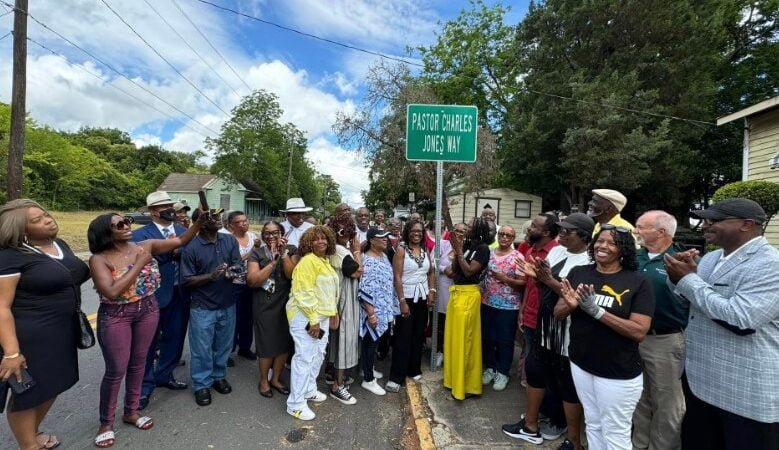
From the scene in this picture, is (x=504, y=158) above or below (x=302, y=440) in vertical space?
above

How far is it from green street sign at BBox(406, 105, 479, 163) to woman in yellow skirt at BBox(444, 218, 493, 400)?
81cm

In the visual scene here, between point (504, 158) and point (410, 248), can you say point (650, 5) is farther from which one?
point (410, 248)

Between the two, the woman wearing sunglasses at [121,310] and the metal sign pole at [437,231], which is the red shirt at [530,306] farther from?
the woman wearing sunglasses at [121,310]

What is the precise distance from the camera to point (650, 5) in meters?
15.6

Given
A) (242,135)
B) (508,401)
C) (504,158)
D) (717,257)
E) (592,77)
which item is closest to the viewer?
(717,257)

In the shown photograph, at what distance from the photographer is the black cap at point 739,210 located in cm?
204

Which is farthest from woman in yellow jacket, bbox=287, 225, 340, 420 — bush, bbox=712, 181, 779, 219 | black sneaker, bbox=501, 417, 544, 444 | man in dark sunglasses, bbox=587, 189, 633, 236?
bush, bbox=712, 181, 779, 219

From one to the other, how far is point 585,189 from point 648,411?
50.0ft

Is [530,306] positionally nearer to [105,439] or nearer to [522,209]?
[105,439]

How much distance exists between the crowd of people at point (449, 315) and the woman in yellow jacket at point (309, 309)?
2 centimetres

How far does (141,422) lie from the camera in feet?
10.8

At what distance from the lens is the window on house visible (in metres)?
23.3

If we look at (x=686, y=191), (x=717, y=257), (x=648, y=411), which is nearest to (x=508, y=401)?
(x=648, y=411)

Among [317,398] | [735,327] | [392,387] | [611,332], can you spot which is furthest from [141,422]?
[735,327]
